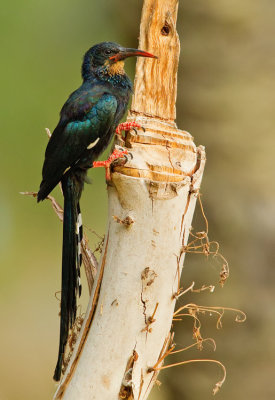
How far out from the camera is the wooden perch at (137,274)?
2098mm

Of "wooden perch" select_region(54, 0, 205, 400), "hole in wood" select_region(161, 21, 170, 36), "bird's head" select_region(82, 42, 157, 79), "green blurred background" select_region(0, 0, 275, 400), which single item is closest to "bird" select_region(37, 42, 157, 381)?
"bird's head" select_region(82, 42, 157, 79)

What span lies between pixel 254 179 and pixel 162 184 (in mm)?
1784

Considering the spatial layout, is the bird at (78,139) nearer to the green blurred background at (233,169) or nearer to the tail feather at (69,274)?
the tail feather at (69,274)

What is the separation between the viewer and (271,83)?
12.2ft

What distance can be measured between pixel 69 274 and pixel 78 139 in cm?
64

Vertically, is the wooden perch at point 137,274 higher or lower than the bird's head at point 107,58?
lower

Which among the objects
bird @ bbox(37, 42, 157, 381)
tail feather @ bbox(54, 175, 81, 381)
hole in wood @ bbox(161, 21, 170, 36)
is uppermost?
hole in wood @ bbox(161, 21, 170, 36)

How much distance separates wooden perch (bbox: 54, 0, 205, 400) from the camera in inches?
82.6

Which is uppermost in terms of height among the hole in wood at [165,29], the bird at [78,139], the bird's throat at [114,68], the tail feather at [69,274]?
the hole in wood at [165,29]

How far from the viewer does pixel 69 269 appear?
2.58m

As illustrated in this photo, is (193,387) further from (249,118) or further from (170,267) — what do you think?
(170,267)

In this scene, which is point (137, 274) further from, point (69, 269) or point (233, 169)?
point (233, 169)

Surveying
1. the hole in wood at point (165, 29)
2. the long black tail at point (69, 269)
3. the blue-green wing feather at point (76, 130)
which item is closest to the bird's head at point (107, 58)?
the blue-green wing feather at point (76, 130)

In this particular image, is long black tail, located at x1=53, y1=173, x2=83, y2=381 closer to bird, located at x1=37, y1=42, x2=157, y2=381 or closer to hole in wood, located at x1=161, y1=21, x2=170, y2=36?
bird, located at x1=37, y1=42, x2=157, y2=381
